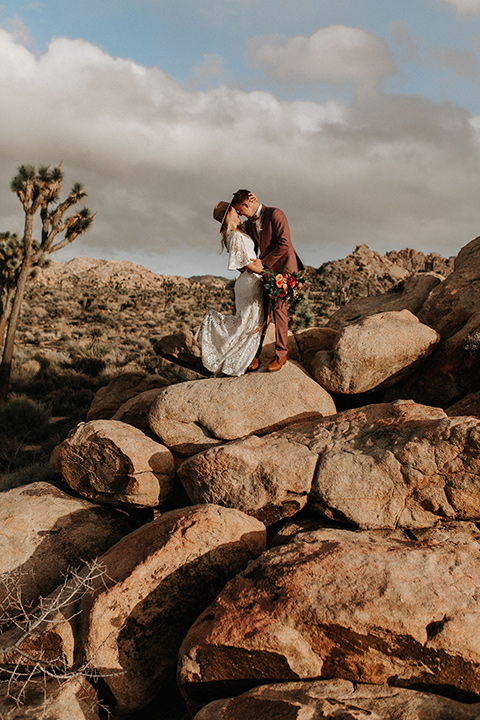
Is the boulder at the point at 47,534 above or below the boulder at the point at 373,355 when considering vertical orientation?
below

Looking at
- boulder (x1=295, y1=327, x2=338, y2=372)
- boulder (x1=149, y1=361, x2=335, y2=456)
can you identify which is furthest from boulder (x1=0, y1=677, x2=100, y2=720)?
boulder (x1=295, y1=327, x2=338, y2=372)

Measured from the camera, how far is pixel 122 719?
4.07m

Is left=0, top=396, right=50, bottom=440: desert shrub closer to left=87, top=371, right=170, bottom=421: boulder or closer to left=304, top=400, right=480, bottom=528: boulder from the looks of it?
left=87, top=371, right=170, bottom=421: boulder

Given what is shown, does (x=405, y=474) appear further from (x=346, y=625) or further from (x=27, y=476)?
(x=27, y=476)

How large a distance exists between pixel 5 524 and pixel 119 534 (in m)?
1.31

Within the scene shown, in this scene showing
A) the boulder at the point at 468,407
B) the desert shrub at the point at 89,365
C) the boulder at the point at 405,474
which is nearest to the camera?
the boulder at the point at 405,474

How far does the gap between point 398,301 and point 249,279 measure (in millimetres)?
3150

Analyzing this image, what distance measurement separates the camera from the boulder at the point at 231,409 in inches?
254

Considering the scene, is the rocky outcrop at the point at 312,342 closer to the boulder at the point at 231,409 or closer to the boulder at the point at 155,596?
the boulder at the point at 231,409

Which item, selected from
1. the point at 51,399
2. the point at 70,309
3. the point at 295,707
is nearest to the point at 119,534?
the point at 295,707

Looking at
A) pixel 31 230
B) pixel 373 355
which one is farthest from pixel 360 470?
pixel 31 230

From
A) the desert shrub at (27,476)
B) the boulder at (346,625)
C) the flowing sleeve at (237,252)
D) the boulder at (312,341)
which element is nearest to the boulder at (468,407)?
the boulder at (346,625)

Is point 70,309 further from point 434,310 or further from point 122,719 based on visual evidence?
point 122,719

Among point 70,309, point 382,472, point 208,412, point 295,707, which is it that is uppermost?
point 70,309
